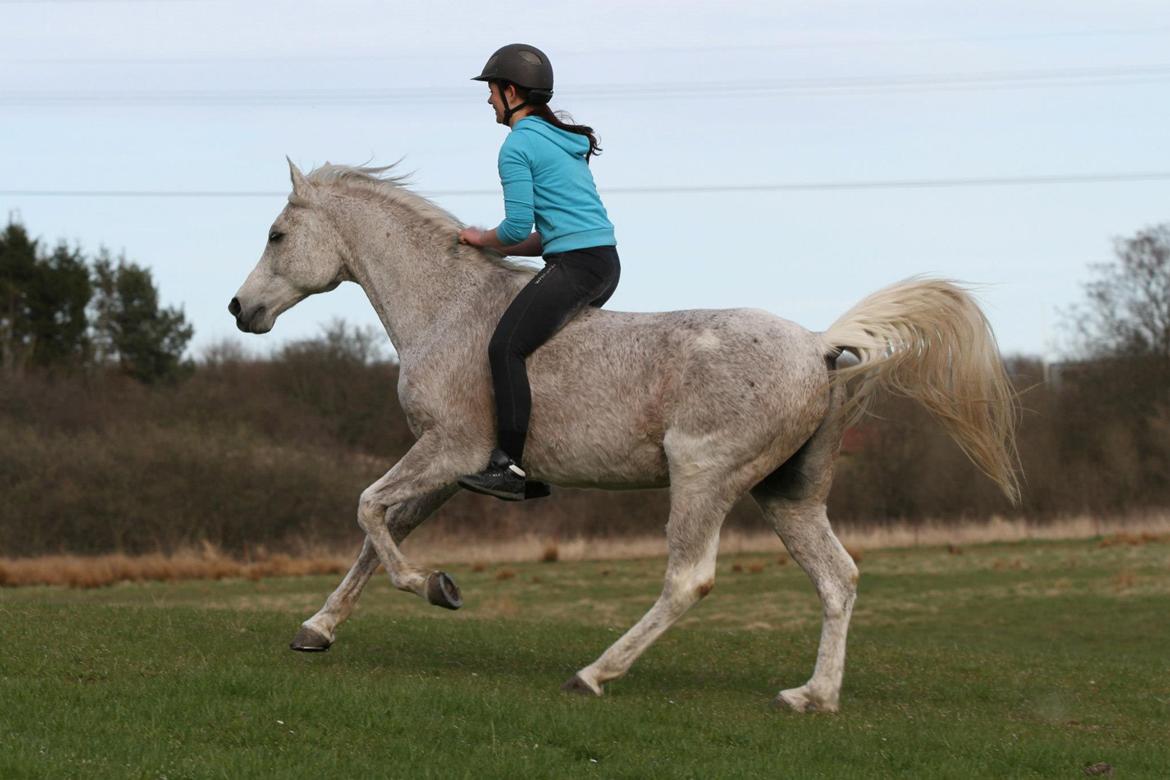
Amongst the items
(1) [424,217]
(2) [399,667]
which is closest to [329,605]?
(2) [399,667]

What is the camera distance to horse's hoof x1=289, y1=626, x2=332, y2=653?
893cm

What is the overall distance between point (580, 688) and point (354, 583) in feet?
5.85

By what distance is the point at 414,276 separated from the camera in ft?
30.6

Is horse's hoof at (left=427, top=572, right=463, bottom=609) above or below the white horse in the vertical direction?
below

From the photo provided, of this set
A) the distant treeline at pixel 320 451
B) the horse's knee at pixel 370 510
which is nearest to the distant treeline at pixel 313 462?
the distant treeline at pixel 320 451

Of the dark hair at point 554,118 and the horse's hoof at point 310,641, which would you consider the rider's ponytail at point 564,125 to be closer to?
the dark hair at point 554,118

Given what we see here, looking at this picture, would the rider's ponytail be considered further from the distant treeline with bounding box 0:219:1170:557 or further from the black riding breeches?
the distant treeline with bounding box 0:219:1170:557

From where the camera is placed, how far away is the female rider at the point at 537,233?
8516 mm

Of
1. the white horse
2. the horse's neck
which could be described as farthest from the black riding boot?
the horse's neck

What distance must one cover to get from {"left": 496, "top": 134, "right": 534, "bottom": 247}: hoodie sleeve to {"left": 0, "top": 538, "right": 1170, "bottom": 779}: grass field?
2.76 metres

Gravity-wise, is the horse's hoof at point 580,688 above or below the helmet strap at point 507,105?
below

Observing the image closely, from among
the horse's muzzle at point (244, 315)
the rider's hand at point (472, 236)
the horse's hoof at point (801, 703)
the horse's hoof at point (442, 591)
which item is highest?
the rider's hand at point (472, 236)

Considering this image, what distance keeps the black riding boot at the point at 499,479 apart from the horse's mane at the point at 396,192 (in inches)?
54.9

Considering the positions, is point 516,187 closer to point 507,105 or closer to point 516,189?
point 516,189
